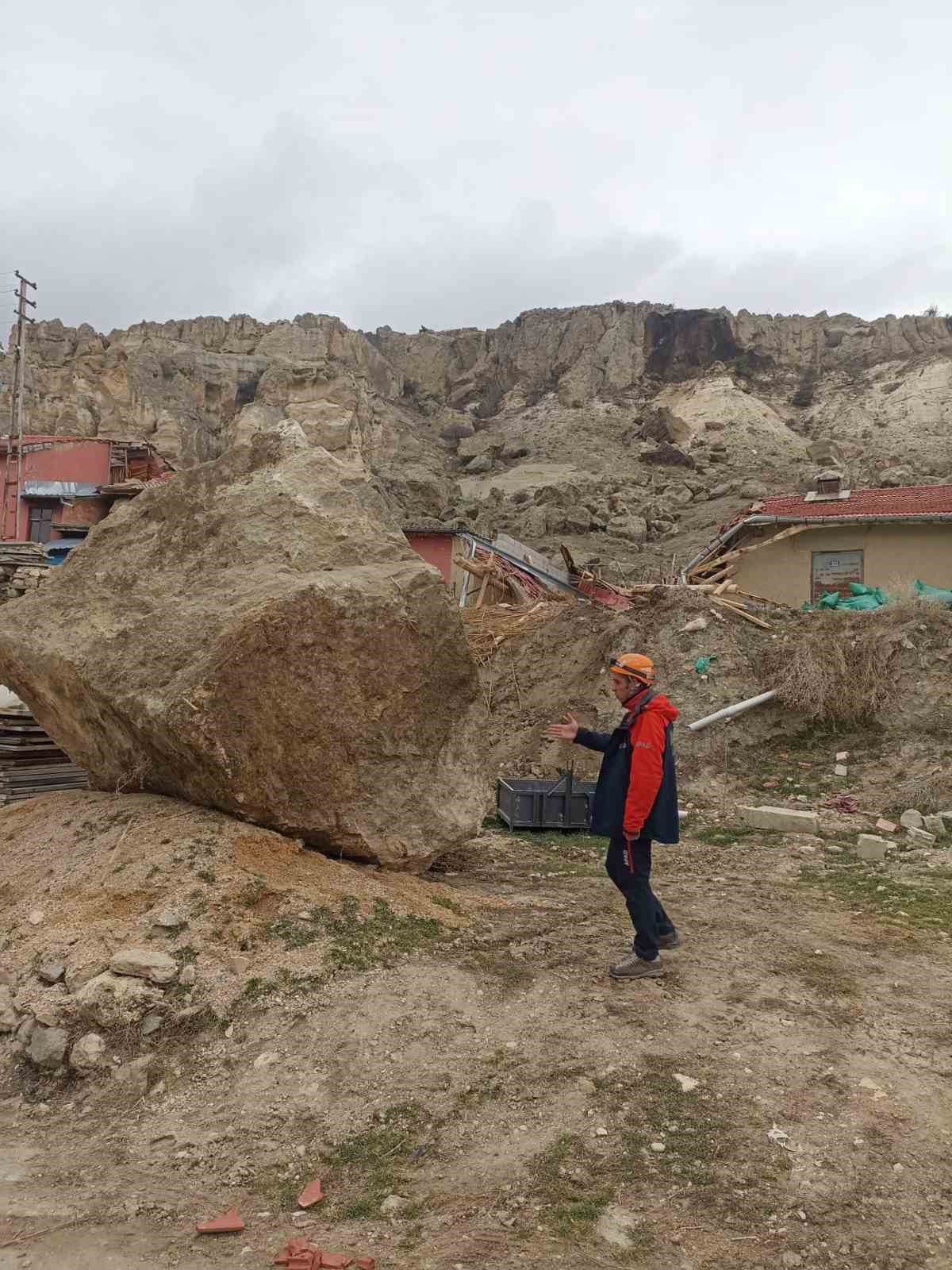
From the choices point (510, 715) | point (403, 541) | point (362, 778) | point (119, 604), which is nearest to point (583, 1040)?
point (362, 778)

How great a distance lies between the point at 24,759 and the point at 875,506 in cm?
1779

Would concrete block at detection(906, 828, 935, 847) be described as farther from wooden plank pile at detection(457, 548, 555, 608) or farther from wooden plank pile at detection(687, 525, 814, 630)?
wooden plank pile at detection(457, 548, 555, 608)

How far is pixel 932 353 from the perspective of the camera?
52.7 meters

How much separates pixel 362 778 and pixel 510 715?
8040 millimetres

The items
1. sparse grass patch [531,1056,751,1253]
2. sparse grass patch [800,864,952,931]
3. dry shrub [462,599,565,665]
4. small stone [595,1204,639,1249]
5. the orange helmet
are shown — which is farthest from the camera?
dry shrub [462,599,565,665]

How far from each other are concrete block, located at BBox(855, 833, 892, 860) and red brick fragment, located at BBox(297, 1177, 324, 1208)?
624cm

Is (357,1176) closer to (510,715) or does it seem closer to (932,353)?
(510,715)

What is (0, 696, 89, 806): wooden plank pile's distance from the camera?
26.0ft

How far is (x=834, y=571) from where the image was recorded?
1938 cm

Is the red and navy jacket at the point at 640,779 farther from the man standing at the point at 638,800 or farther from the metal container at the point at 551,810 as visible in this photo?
the metal container at the point at 551,810

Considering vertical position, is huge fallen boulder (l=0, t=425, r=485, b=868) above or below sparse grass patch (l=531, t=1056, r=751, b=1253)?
above

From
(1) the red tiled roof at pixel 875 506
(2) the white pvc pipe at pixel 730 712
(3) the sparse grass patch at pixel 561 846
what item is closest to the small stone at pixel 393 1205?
(3) the sparse grass patch at pixel 561 846

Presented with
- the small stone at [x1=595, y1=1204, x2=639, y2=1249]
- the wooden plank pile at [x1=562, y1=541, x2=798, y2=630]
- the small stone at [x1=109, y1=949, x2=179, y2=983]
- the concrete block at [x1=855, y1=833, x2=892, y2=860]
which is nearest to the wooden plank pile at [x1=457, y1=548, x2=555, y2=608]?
the wooden plank pile at [x1=562, y1=541, x2=798, y2=630]

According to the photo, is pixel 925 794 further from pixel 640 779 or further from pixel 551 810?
pixel 640 779
